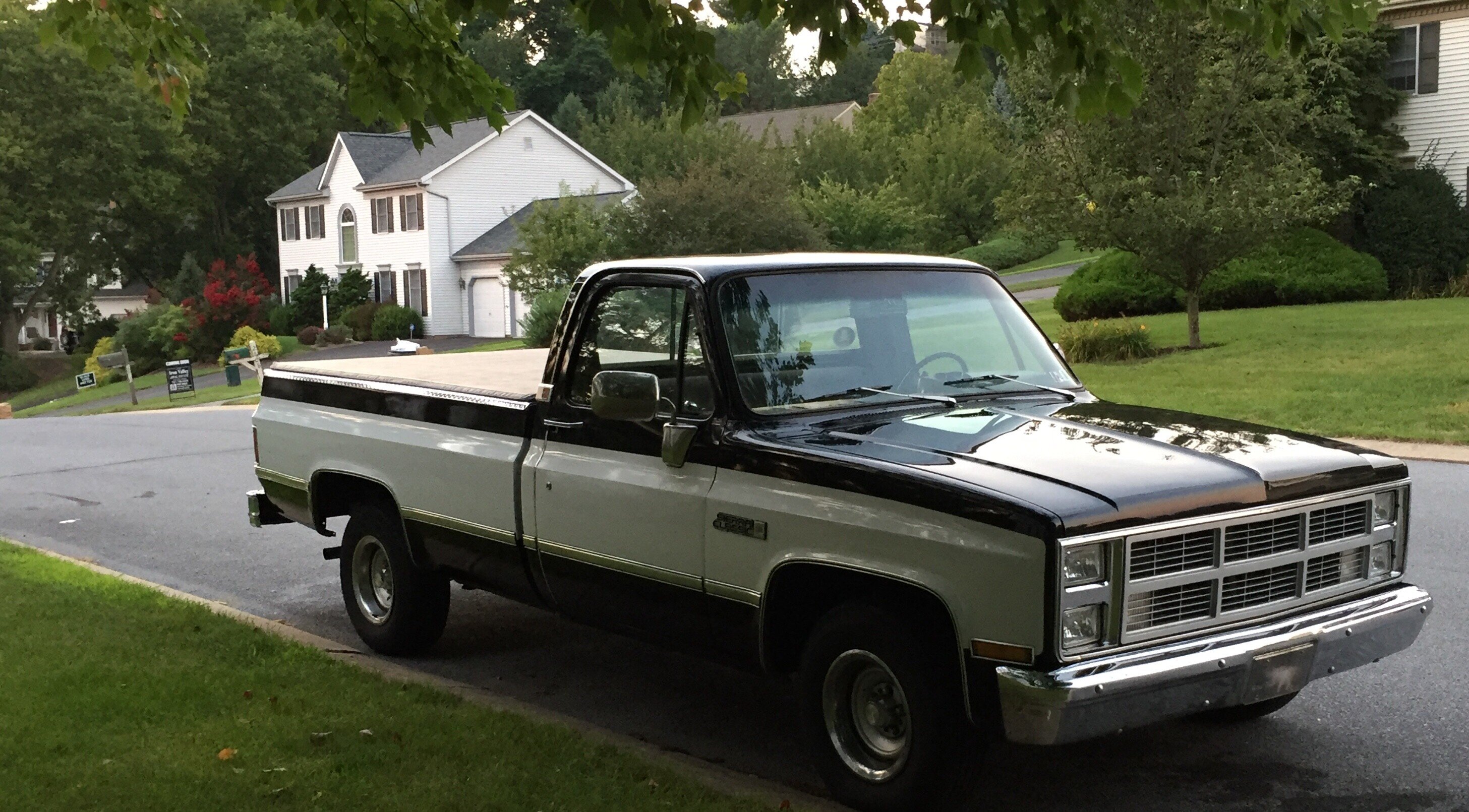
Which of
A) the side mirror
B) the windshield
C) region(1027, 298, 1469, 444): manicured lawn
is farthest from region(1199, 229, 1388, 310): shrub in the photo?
the side mirror

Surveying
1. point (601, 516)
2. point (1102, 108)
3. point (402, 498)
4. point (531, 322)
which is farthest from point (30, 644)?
point (531, 322)

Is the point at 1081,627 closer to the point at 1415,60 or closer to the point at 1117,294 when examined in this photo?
the point at 1117,294

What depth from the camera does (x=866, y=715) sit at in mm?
4789

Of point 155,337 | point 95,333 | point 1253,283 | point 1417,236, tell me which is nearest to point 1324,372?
point 1253,283

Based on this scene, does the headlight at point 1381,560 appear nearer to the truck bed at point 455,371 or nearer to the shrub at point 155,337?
the truck bed at point 455,371

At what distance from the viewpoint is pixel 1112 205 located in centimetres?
2294

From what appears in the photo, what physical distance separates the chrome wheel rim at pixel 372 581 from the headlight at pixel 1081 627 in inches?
Result: 162

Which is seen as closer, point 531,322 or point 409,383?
point 409,383

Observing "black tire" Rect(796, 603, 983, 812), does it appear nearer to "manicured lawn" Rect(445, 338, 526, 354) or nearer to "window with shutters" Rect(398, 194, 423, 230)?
"manicured lawn" Rect(445, 338, 526, 354)

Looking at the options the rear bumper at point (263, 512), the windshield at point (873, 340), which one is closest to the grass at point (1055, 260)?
the rear bumper at point (263, 512)

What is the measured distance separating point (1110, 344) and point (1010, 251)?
92.6ft

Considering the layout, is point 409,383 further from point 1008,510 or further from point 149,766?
point 1008,510

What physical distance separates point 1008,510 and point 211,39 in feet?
223

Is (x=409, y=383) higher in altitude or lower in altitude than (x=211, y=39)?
lower
